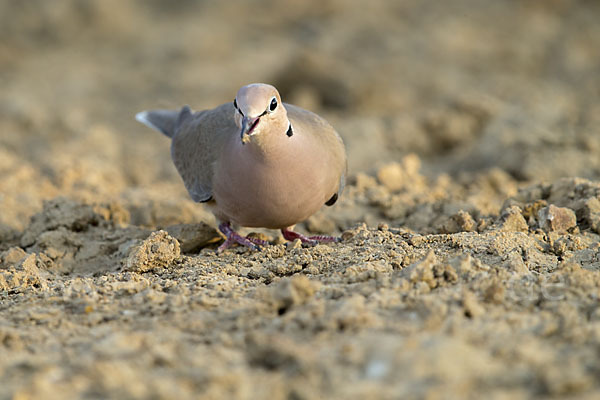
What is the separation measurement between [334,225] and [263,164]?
123 cm

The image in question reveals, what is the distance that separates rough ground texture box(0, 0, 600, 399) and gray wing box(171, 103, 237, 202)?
0.92ft

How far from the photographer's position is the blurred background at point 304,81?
570 cm

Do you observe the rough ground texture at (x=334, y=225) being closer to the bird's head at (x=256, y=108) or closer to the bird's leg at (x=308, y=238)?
the bird's leg at (x=308, y=238)

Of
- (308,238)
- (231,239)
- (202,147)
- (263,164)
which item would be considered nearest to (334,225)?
(308,238)

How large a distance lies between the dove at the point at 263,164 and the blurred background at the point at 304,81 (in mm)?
854

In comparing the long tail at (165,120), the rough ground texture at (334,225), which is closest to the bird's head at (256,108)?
the rough ground texture at (334,225)

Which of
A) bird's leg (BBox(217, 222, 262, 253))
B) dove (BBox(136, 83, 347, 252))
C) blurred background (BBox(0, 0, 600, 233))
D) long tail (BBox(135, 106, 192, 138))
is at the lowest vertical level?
bird's leg (BBox(217, 222, 262, 253))

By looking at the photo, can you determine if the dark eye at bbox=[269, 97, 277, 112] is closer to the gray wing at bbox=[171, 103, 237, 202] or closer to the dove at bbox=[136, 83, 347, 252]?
the dove at bbox=[136, 83, 347, 252]

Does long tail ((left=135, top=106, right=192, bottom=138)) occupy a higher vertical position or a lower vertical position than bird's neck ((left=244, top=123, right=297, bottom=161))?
higher

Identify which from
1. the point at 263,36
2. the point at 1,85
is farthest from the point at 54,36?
the point at 263,36

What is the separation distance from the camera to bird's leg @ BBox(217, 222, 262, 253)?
376 centimetres

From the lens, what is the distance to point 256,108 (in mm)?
3141

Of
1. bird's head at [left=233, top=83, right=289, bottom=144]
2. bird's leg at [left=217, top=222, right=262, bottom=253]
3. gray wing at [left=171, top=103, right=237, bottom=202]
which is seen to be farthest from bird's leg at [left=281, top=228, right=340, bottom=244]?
bird's head at [left=233, top=83, right=289, bottom=144]

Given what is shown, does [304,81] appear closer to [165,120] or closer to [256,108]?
[165,120]
